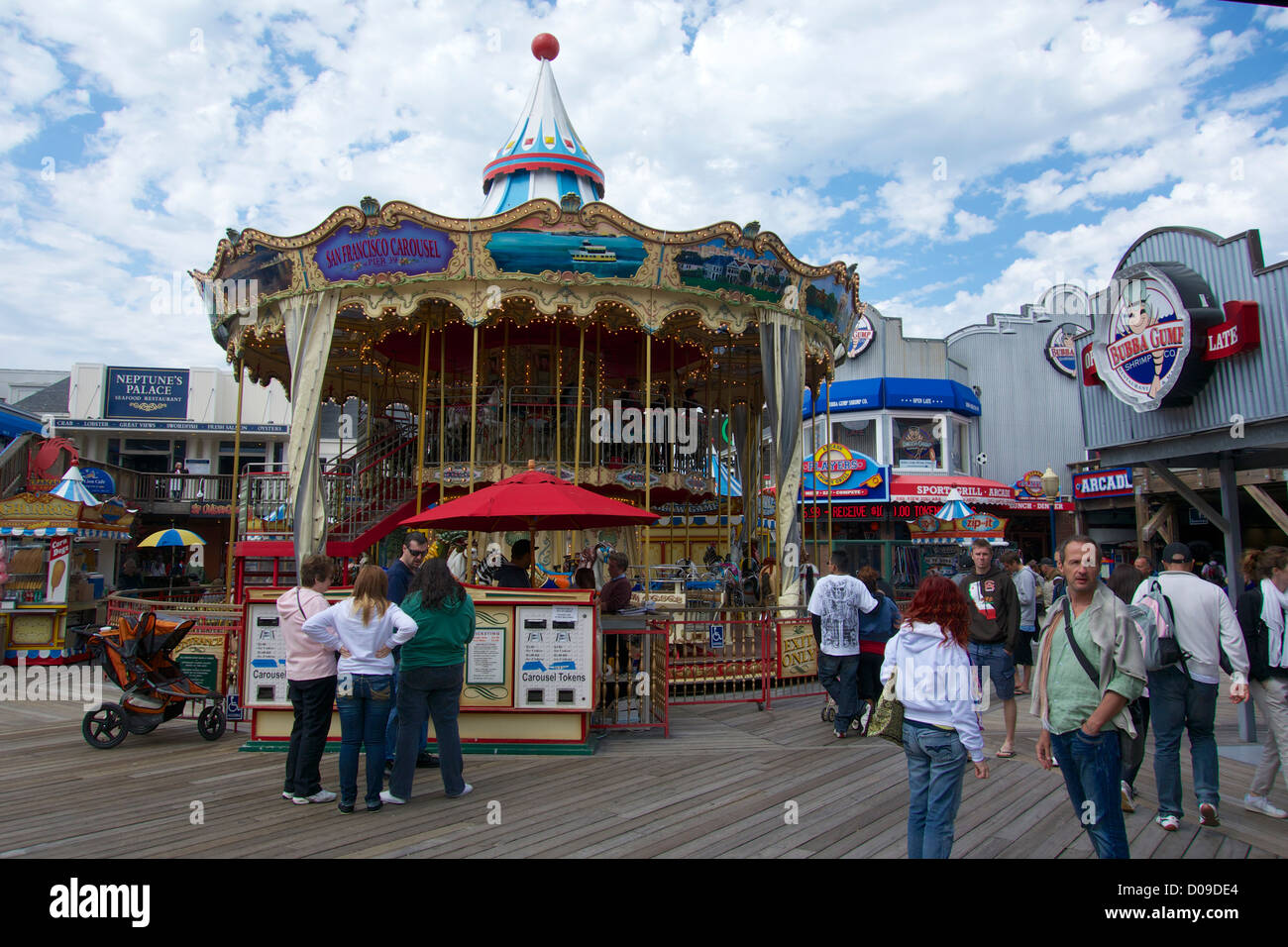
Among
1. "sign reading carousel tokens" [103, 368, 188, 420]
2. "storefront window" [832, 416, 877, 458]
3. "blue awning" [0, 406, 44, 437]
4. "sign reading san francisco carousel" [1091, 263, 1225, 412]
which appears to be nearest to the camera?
"sign reading san francisco carousel" [1091, 263, 1225, 412]

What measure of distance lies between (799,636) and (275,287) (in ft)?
31.0

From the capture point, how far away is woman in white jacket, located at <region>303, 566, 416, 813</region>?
202 inches

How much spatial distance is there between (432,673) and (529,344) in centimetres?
1052

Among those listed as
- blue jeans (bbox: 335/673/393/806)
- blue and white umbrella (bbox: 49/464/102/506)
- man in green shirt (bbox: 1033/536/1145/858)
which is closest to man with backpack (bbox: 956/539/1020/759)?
man in green shirt (bbox: 1033/536/1145/858)

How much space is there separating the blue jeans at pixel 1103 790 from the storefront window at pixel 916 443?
2592cm

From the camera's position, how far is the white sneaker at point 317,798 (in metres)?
5.39

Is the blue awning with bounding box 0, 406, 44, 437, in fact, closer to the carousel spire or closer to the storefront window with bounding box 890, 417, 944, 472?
the carousel spire

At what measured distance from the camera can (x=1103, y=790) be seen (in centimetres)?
354

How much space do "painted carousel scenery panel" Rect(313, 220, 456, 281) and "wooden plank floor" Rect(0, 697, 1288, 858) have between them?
7.10 meters

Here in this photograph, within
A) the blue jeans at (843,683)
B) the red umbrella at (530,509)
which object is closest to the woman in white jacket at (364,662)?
the red umbrella at (530,509)

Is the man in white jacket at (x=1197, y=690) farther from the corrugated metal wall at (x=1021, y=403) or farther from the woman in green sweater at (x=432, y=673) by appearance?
the corrugated metal wall at (x=1021, y=403)
